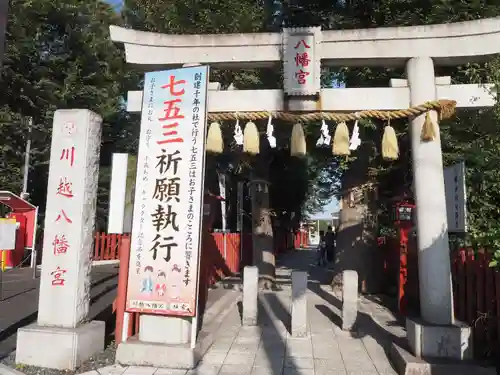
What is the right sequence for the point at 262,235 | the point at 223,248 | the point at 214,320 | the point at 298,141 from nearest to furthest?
the point at 298,141
the point at 214,320
the point at 262,235
the point at 223,248

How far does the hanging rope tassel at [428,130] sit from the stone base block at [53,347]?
543cm

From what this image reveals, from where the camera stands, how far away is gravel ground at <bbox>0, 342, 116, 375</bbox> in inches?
217

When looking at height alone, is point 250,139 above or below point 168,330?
above

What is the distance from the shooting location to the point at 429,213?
627cm

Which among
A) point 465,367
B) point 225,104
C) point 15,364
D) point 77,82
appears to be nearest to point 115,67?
point 77,82

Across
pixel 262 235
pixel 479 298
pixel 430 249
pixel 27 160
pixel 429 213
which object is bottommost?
pixel 479 298

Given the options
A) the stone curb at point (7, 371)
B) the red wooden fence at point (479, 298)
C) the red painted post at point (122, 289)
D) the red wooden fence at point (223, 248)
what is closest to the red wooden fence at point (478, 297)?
the red wooden fence at point (479, 298)

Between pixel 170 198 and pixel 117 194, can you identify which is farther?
pixel 117 194

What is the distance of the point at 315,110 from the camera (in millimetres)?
6801

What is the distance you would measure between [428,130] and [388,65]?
4.56 feet

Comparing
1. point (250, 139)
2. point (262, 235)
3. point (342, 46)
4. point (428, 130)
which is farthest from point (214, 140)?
point (262, 235)

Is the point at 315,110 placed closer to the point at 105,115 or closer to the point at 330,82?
the point at 330,82

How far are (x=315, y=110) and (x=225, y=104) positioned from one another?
1.42 metres

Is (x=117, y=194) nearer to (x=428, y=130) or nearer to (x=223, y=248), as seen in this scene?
(x=428, y=130)
